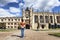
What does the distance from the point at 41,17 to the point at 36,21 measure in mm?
5504

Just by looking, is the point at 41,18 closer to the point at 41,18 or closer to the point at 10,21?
the point at 41,18

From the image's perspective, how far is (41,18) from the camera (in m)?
111

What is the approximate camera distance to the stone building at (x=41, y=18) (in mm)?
107206

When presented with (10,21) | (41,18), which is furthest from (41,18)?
(10,21)

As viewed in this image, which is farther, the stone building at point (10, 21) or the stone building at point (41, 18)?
the stone building at point (10, 21)

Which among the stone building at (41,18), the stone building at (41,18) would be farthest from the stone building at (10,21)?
the stone building at (41,18)

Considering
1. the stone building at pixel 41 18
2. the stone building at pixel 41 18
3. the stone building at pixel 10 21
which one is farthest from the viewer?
the stone building at pixel 10 21

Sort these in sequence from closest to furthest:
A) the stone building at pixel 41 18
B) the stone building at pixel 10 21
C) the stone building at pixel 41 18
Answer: the stone building at pixel 41 18 → the stone building at pixel 41 18 → the stone building at pixel 10 21

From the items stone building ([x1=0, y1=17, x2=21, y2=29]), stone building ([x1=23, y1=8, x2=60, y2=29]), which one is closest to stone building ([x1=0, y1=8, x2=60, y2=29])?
stone building ([x1=23, y1=8, x2=60, y2=29])

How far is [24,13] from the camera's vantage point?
110 meters

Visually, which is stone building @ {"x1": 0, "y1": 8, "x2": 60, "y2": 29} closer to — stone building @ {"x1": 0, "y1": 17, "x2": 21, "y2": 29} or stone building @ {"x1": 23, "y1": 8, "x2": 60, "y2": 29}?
stone building @ {"x1": 23, "y1": 8, "x2": 60, "y2": 29}

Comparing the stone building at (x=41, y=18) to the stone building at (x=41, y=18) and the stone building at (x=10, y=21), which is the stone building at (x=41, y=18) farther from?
the stone building at (x=10, y=21)

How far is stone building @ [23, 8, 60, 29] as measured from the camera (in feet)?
352

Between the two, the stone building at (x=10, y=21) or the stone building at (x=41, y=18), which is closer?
the stone building at (x=41, y=18)
